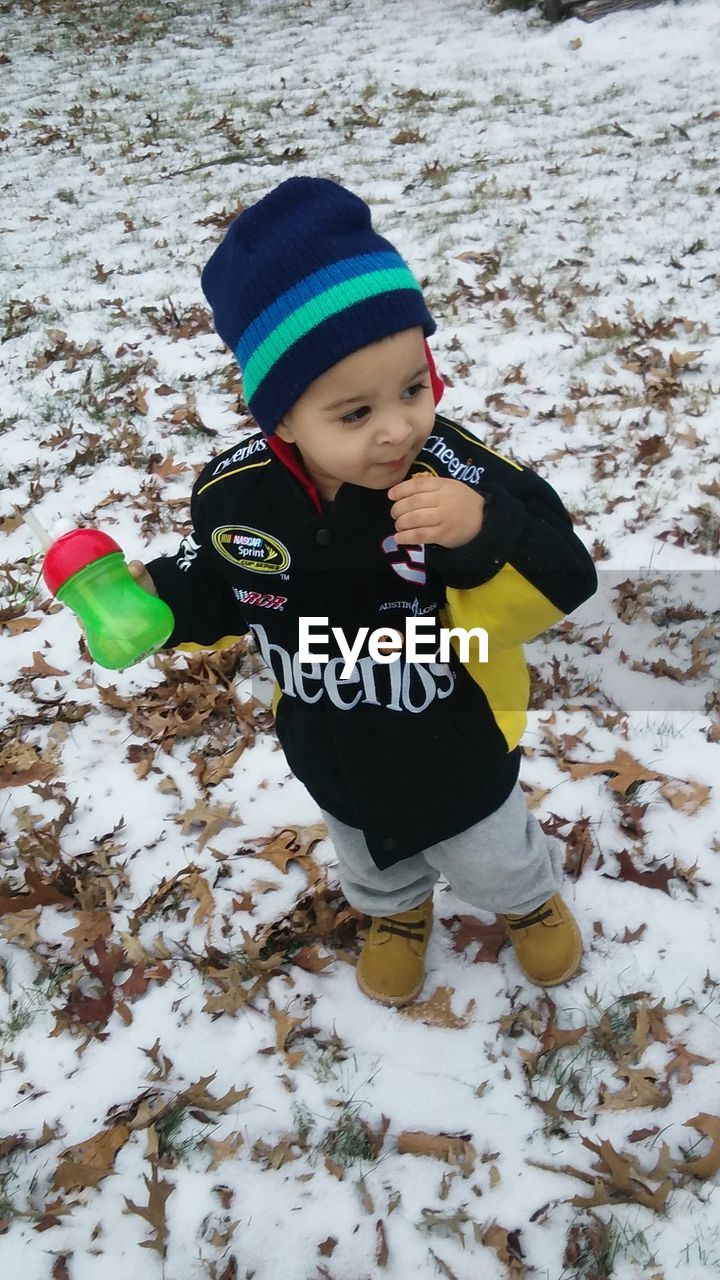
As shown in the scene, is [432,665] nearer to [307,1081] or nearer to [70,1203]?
[307,1081]

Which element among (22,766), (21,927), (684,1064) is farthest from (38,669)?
(684,1064)

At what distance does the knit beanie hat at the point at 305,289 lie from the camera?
62.1 inches

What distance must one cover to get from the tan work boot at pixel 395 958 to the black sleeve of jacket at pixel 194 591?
40.9 inches

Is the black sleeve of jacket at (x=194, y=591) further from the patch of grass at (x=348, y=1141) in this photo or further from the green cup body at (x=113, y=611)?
the patch of grass at (x=348, y=1141)

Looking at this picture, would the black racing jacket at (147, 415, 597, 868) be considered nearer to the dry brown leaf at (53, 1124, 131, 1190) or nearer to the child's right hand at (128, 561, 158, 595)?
the child's right hand at (128, 561, 158, 595)

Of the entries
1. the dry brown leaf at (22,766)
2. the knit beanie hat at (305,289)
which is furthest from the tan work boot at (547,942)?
the dry brown leaf at (22,766)

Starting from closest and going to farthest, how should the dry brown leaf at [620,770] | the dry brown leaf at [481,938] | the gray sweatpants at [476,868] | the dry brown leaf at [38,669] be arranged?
1. the gray sweatpants at [476,868]
2. the dry brown leaf at [481,938]
3. the dry brown leaf at [620,770]
4. the dry brown leaf at [38,669]

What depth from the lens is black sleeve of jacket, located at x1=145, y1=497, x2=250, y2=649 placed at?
6.82 feet

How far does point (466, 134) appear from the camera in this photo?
9078mm

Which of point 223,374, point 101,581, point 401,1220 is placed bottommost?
point 401,1220

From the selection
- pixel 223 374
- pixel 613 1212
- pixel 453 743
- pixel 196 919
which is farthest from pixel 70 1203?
pixel 223 374

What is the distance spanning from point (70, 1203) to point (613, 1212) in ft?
4.50

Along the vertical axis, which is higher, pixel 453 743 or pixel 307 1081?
pixel 453 743

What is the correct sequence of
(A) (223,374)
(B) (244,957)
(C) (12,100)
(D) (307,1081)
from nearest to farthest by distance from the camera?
(D) (307,1081) < (B) (244,957) < (A) (223,374) < (C) (12,100)
